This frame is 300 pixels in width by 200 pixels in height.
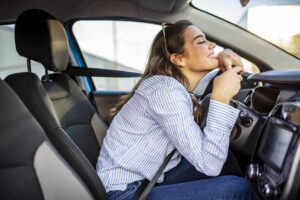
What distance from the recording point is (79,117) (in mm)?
1511

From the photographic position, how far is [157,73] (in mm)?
1289

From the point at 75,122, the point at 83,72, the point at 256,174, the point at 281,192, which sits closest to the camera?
the point at 281,192

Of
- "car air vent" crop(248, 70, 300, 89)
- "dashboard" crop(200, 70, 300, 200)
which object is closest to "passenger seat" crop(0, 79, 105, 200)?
"dashboard" crop(200, 70, 300, 200)

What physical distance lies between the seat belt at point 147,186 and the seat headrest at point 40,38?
683 millimetres

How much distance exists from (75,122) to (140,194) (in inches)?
22.6

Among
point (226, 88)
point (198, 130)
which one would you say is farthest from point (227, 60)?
point (198, 130)

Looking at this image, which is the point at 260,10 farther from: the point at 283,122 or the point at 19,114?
the point at 19,114

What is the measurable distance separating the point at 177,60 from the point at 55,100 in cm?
62

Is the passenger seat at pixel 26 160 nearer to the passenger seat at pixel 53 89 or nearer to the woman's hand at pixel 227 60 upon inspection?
the passenger seat at pixel 53 89

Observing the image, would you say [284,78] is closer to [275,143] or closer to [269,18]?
[275,143]

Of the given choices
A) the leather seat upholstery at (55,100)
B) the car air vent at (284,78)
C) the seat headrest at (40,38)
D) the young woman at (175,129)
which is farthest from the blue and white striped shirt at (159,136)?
the seat headrest at (40,38)

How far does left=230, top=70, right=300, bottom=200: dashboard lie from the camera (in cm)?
71

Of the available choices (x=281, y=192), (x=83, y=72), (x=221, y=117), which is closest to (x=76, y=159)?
(x=221, y=117)

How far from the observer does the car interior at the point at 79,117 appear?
831 millimetres
